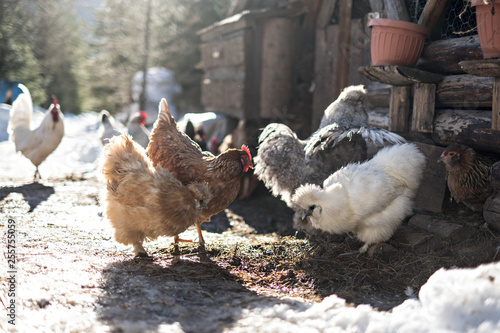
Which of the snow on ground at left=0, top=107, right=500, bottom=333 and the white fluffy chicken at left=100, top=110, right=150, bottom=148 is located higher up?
the white fluffy chicken at left=100, top=110, right=150, bottom=148

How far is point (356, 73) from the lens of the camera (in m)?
6.90

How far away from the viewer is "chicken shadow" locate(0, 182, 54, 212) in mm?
6176

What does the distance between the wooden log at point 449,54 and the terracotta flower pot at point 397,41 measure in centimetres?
23

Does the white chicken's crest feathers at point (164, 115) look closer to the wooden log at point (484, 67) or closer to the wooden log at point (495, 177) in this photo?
the wooden log at point (484, 67)

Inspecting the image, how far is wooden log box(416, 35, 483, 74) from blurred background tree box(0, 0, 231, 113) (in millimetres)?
10934

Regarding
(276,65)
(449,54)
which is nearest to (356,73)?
(276,65)

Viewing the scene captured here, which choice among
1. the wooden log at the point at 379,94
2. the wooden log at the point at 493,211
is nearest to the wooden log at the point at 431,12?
the wooden log at the point at 379,94

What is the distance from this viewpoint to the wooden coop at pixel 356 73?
440 centimetres

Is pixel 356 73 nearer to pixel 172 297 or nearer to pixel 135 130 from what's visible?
pixel 135 130

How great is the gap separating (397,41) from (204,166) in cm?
249

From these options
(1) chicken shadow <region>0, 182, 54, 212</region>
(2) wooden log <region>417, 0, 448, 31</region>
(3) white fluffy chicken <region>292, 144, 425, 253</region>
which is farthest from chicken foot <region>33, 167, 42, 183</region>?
(2) wooden log <region>417, 0, 448, 31</region>

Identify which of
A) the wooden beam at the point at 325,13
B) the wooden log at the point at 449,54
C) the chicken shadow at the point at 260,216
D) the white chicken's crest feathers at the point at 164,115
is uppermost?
the wooden beam at the point at 325,13

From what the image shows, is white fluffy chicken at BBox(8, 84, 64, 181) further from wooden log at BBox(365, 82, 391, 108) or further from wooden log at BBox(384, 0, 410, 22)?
wooden log at BBox(384, 0, 410, 22)

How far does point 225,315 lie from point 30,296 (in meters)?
1.33
